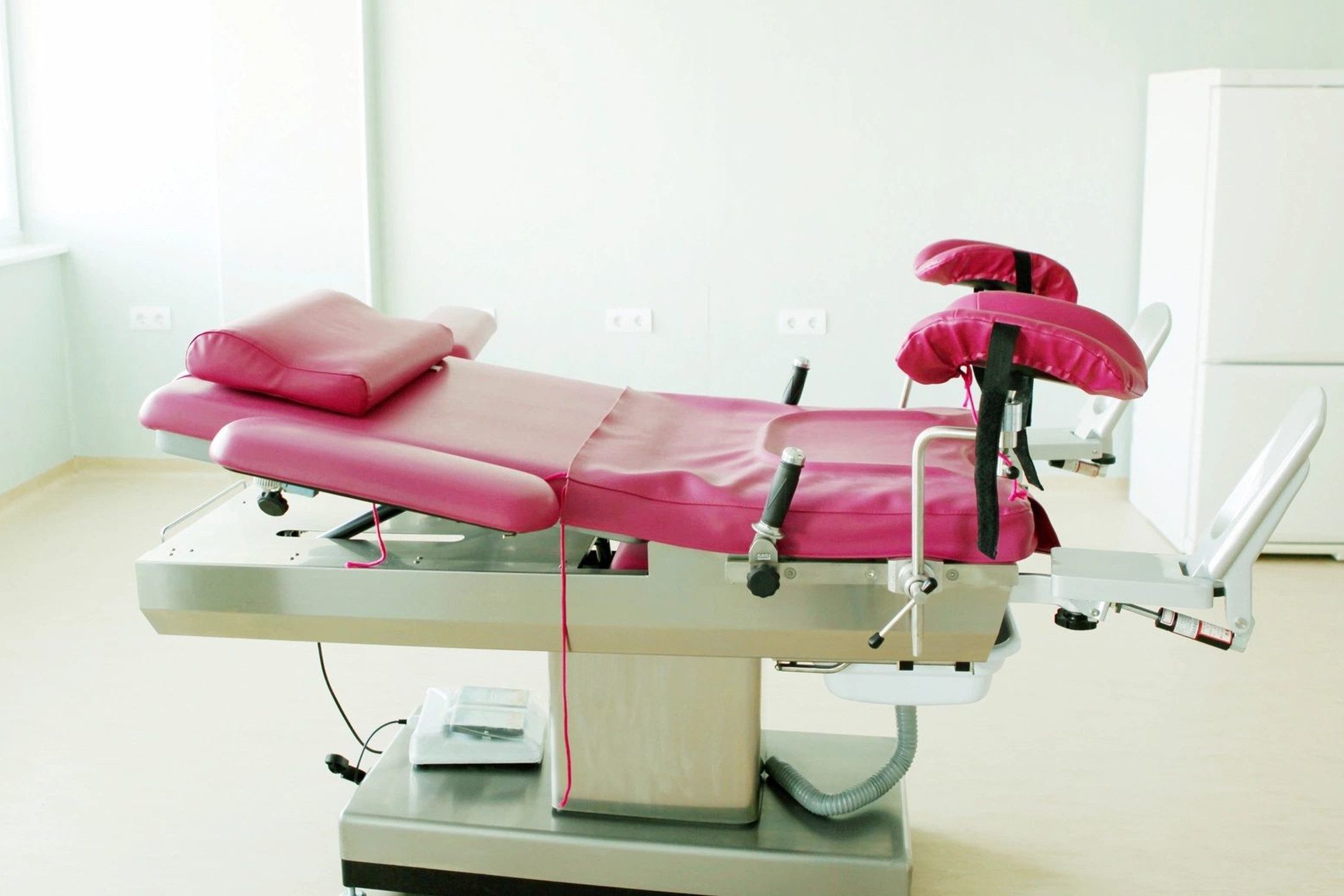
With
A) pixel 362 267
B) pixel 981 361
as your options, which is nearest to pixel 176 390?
pixel 981 361

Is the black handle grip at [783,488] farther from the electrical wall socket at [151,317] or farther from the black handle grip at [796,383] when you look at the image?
the electrical wall socket at [151,317]

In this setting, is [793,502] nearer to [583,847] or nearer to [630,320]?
[583,847]

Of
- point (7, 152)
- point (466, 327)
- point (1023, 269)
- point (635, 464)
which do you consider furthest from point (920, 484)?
point (7, 152)

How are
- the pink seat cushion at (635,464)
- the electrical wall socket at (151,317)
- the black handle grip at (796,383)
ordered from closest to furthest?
the pink seat cushion at (635,464) < the black handle grip at (796,383) < the electrical wall socket at (151,317)

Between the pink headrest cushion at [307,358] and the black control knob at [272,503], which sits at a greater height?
the pink headrest cushion at [307,358]

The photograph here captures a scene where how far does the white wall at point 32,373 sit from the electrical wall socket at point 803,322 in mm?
2451

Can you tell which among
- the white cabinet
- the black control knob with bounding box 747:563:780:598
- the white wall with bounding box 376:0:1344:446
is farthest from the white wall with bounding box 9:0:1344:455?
the black control knob with bounding box 747:563:780:598

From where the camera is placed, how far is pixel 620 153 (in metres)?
4.62

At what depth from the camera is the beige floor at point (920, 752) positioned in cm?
245

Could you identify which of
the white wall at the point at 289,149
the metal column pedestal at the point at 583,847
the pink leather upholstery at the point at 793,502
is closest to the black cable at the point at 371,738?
the metal column pedestal at the point at 583,847

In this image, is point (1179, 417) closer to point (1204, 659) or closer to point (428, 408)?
point (1204, 659)

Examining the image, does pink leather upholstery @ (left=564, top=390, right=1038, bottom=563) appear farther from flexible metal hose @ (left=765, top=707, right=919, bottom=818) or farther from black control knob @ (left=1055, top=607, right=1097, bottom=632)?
flexible metal hose @ (left=765, top=707, right=919, bottom=818)

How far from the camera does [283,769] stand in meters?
2.79

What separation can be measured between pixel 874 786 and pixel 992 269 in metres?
0.88
